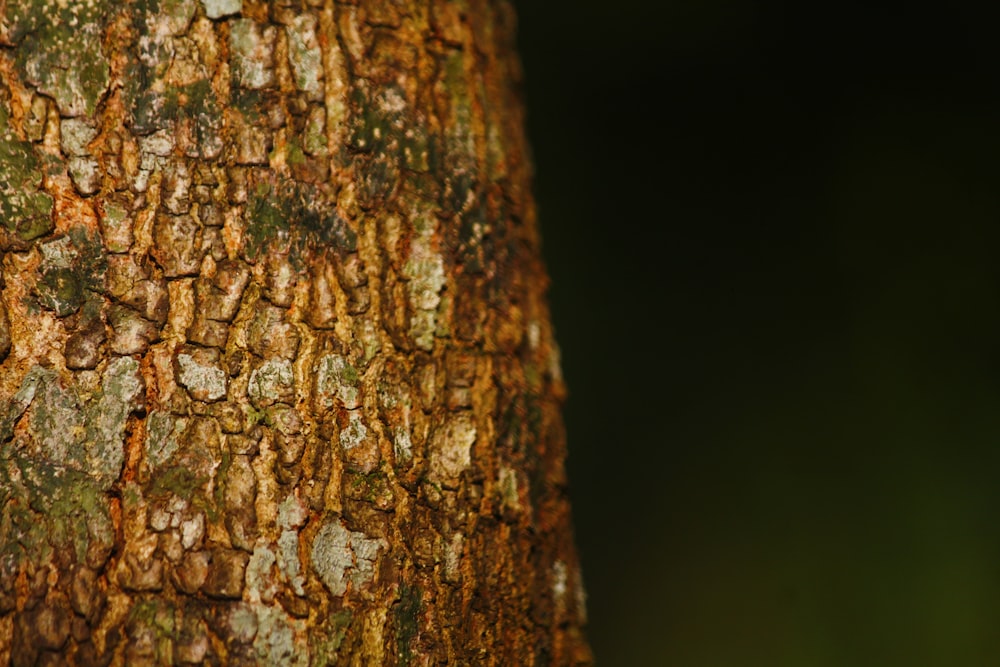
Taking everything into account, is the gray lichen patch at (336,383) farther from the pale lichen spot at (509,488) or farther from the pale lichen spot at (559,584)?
the pale lichen spot at (559,584)

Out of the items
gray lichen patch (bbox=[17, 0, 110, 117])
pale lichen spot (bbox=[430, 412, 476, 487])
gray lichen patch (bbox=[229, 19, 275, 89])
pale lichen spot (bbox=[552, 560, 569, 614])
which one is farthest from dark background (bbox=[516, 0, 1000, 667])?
gray lichen patch (bbox=[17, 0, 110, 117])

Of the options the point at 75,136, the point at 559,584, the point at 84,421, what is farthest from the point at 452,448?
the point at 75,136

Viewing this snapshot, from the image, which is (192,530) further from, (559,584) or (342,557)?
(559,584)

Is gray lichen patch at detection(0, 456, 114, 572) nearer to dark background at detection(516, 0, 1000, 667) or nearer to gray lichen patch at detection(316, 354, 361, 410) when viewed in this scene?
gray lichen patch at detection(316, 354, 361, 410)

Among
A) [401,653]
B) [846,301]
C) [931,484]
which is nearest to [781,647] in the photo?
[931,484]

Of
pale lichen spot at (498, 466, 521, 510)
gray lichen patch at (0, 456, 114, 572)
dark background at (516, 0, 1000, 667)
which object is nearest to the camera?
gray lichen patch at (0, 456, 114, 572)

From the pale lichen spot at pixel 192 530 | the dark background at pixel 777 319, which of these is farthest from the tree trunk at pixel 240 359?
the dark background at pixel 777 319
